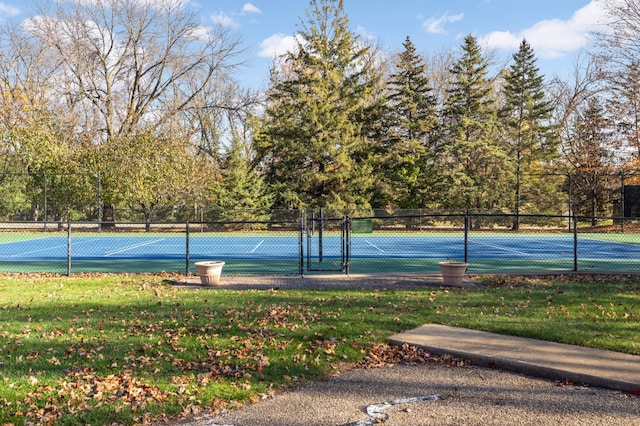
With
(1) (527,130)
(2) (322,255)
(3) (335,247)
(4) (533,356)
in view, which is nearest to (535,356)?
(4) (533,356)

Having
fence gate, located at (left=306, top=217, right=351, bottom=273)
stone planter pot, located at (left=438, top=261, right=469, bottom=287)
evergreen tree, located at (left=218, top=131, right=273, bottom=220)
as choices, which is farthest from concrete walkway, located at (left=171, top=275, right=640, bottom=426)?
evergreen tree, located at (left=218, top=131, right=273, bottom=220)

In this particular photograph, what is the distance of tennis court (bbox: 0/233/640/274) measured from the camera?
1423 cm

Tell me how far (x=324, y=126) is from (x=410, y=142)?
23.0ft

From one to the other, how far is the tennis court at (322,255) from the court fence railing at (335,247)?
0.03 meters

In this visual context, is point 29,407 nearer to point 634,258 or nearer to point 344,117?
point 634,258

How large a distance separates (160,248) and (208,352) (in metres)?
16.0

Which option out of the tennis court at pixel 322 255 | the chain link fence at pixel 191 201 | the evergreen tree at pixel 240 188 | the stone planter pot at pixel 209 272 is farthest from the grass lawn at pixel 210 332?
the evergreen tree at pixel 240 188

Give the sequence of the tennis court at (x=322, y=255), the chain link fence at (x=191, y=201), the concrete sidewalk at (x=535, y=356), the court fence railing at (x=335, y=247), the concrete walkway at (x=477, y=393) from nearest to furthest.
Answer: the concrete walkway at (x=477, y=393), the concrete sidewalk at (x=535, y=356), the court fence railing at (x=335, y=247), the tennis court at (x=322, y=255), the chain link fence at (x=191, y=201)

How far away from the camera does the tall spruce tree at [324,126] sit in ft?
108

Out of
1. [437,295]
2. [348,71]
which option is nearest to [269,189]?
[348,71]

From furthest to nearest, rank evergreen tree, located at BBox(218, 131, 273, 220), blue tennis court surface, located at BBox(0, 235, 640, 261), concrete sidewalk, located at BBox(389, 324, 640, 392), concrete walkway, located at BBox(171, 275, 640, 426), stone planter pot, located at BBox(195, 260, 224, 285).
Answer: evergreen tree, located at BBox(218, 131, 273, 220) → blue tennis court surface, located at BBox(0, 235, 640, 261) → stone planter pot, located at BBox(195, 260, 224, 285) → concrete sidewalk, located at BBox(389, 324, 640, 392) → concrete walkway, located at BBox(171, 275, 640, 426)

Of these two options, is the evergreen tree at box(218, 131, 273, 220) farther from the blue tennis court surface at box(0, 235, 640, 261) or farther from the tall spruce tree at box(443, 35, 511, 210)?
the tall spruce tree at box(443, 35, 511, 210)

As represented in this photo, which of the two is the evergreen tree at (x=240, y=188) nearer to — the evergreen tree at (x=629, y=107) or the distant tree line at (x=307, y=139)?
the distant tree line at (x=307, y=139)

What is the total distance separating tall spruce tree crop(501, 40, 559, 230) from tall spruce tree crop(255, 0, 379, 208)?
10520 mm
